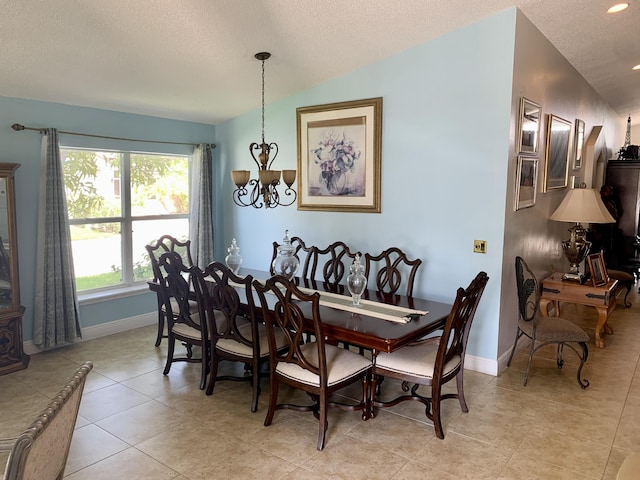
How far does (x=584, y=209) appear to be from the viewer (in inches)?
166

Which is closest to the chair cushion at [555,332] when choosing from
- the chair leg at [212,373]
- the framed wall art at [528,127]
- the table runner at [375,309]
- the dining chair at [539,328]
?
the dining chair at [539,328]

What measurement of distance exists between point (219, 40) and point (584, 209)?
3525mm

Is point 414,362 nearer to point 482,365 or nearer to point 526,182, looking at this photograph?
point 482,365

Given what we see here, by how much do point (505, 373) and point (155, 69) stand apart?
3.79m

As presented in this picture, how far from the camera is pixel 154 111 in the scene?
4801mm

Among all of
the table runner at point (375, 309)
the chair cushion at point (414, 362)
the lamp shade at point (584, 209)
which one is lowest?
the chair cushion at point (414, 362)

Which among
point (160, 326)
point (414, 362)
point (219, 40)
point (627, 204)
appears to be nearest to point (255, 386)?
point (414, 362)

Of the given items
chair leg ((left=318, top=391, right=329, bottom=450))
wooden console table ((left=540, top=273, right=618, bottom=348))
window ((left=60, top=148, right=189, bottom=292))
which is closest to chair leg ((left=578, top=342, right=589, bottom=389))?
wooden console table ((left=540, top=273, right=618, bottom=348))

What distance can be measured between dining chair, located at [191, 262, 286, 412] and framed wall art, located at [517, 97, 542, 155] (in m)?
2.50

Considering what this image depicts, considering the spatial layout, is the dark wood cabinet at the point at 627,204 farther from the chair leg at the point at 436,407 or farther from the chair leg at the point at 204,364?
the chair leg at the point at 204,364

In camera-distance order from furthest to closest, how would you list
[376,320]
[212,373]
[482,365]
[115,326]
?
[115,326]
[482,365]
[212,373]
[376,320]

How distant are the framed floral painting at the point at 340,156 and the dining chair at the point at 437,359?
1639 millimetres

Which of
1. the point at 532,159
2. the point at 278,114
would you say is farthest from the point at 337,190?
the point at 532,159

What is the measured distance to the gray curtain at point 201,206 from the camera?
17.5 ft
